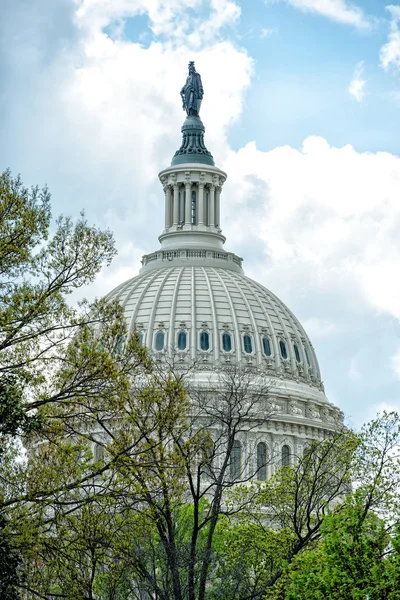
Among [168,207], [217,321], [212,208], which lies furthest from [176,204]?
[217,321]

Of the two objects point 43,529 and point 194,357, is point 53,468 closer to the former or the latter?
point 43,529

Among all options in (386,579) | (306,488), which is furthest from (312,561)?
(306,488)

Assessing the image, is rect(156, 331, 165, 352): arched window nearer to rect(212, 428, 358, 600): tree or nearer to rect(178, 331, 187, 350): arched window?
rect(178, 331, 187, 350): arched window

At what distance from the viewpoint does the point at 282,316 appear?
389ft

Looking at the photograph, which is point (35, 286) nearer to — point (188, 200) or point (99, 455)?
point (99, 455)

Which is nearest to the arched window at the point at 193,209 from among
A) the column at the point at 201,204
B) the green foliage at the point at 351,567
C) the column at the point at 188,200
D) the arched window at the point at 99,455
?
the column at the point at 188,200

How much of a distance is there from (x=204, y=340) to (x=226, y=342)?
2.10 metres

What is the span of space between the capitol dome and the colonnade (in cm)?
11

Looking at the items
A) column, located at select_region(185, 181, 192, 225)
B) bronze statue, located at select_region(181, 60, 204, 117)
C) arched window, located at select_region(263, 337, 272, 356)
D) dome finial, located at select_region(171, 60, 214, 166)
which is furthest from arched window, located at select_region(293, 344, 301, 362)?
bronze statue, located at select_region(181, 60, 204, 117)

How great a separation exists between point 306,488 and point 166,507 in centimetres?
1053

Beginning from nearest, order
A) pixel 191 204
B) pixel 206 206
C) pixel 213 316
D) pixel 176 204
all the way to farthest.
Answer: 1. pixel 213 316
2. pixel 176 204
3. pixel 191 204
4. pixel 206 206

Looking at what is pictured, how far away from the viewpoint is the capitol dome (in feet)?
354

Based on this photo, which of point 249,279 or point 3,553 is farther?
point 249,279

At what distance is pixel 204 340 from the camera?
110812 millimetres
